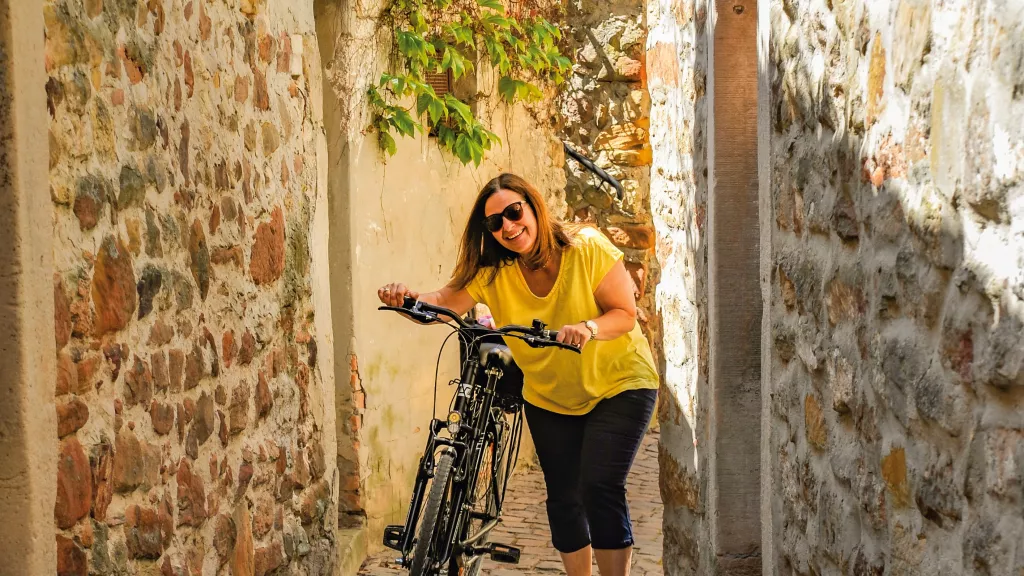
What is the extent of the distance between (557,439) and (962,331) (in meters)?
2.92

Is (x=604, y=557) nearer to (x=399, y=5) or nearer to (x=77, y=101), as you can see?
(x=77, y=101)

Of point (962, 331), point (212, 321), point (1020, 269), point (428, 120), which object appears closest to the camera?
point (1020, 269)

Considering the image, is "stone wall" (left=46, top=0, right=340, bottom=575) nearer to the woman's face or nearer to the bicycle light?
the bicycle light

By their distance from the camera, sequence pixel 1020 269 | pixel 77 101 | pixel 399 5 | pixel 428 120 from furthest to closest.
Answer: pixel 428 120
pixel 399 5
pixel 77 101
pixel 1020 269

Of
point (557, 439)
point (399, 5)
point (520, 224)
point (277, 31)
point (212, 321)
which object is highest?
point (399, 5)

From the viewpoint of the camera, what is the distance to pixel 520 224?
441cm

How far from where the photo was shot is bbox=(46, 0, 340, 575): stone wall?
2826 millimetres

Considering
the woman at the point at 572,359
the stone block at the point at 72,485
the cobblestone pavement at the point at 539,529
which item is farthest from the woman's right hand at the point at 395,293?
the cobblestone pavement at the point at 539,529

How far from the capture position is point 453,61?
6.30m

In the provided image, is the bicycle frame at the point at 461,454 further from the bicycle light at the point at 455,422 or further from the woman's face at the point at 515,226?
the woman's face at the point at 515,226

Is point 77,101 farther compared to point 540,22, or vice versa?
point 540,22

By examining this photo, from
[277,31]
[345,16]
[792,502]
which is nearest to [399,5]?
[345,16]

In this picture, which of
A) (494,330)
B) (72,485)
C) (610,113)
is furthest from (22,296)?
(610,113)

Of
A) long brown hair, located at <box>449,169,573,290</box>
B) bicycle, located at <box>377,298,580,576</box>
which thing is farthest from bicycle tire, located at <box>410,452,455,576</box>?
long brown hair, located at <box>449,169,573,290</box>
